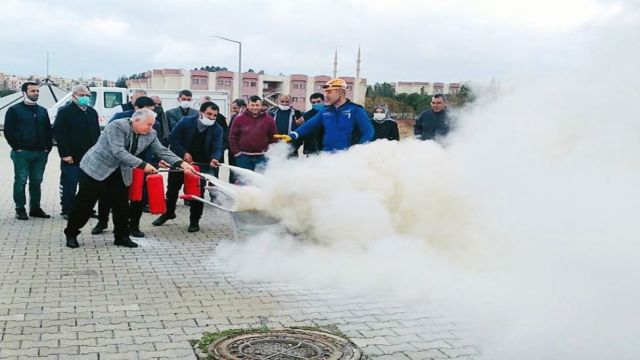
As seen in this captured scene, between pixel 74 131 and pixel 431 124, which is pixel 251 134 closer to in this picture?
pixel 74 131

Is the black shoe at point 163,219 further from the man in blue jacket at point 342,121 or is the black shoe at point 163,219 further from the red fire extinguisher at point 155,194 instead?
the man in blue jacket at point 342,121

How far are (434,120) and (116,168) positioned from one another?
4.90m

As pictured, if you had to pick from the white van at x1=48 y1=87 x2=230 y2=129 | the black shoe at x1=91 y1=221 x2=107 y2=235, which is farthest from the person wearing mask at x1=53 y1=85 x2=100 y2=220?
the white van at x1=48 y1=87 x2=230 y2=129

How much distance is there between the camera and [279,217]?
7.53 m

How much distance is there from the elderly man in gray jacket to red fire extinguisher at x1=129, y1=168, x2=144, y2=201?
12 centimetres

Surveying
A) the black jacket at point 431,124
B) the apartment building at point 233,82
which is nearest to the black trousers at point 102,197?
the black jacket at point 431,124

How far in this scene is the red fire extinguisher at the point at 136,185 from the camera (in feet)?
27.1

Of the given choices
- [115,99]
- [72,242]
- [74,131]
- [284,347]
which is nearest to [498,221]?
[284,347]

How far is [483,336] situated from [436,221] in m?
2.29


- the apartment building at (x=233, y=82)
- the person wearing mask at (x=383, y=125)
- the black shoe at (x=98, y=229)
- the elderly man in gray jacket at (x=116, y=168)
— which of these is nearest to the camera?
the elderly man in gray jacket at (x=116, y=168)

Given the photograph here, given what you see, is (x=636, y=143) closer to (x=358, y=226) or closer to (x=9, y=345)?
(x=358, y=226)

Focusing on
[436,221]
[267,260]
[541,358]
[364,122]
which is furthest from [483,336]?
[364,122]

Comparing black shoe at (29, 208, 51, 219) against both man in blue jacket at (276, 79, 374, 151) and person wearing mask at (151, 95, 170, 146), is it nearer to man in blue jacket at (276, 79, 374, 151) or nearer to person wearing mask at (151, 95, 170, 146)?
person wearing mask at (151, 95, 170, 146)

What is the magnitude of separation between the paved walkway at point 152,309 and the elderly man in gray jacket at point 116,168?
0.31 metres
